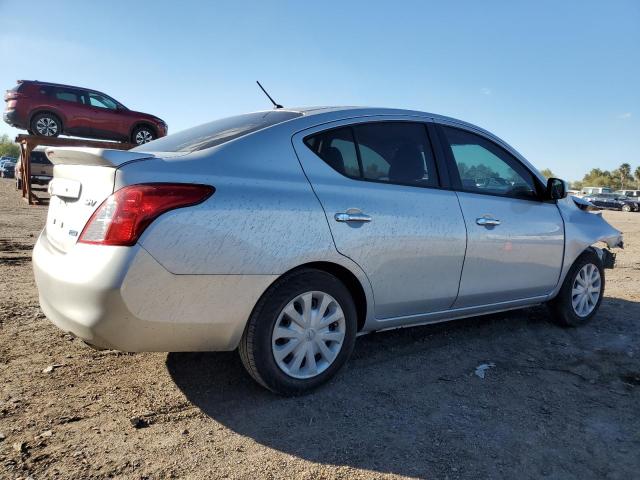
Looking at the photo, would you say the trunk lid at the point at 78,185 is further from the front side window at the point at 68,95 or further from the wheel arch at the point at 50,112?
the front side window at the point at 68,95

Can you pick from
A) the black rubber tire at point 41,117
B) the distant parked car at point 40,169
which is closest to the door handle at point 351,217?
the black rubber tire at point 41,117

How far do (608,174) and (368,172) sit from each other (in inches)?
4242

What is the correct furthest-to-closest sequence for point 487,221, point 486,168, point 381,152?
A: point 486,168 → point 487,221 → point 381,152

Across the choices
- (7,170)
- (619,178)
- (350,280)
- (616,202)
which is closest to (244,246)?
(350,280)

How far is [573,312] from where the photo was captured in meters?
4.58

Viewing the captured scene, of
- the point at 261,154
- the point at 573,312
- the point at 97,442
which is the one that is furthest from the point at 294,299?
the point at 573,312

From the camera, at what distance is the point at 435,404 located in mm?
2965

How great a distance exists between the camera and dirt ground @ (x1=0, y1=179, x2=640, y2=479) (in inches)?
91.1

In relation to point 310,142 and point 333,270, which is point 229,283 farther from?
point 310,142

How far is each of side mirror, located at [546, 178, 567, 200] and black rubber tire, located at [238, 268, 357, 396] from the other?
2.23 m

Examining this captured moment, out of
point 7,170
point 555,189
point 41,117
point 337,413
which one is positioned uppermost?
point 41,117

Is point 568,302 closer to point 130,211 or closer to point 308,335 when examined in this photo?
point 308,335

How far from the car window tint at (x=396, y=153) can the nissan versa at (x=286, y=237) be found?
0.01 meters

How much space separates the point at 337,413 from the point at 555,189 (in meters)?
2.71
